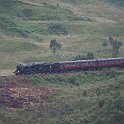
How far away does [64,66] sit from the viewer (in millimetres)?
66000

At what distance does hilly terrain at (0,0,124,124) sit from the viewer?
166 feet

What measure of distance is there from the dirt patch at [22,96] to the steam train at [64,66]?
4818 millimetres

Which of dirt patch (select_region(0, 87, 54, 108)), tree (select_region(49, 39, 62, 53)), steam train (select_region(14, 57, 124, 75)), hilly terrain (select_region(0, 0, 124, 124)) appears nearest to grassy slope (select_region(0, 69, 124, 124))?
hilly terrain (select_region(0, 0, 124, 124))

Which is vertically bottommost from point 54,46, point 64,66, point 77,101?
point 77,101

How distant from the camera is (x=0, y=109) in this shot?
51625mm

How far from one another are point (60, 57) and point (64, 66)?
1664 cm

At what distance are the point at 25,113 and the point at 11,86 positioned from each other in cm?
824

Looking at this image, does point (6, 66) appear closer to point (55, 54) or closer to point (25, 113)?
point (55, 54)

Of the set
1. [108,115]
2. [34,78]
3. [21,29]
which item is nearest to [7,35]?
[21,29]

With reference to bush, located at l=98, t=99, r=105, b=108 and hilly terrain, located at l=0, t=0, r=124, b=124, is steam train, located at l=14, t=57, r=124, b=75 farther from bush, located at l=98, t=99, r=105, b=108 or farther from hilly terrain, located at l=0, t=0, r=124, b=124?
bush, located at l=98, t=99, r=105, b=108

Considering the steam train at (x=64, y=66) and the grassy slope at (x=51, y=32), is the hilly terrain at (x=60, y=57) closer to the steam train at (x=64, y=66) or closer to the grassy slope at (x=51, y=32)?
the grassy slope at (x=51, y=32)

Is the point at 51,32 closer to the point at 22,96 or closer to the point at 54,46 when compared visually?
the point at 54,46

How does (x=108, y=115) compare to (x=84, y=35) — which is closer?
(x=108, y=115)

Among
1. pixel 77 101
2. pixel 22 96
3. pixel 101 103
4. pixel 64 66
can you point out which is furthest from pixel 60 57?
pixel 101 103
